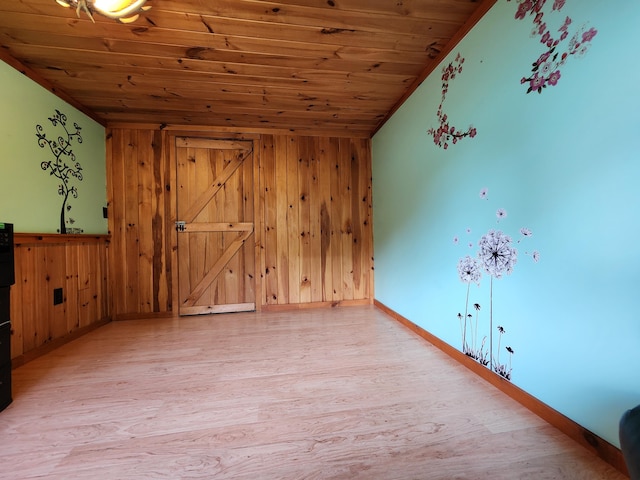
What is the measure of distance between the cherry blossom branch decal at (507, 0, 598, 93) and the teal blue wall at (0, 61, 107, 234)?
324 cm

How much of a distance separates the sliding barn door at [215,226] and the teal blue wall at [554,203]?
213 centimetres

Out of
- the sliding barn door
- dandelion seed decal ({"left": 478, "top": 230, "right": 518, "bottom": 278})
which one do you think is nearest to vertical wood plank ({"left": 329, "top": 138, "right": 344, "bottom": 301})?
the sliding barn door

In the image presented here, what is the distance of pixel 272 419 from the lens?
128 centimetres

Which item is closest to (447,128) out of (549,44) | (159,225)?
(549,44)

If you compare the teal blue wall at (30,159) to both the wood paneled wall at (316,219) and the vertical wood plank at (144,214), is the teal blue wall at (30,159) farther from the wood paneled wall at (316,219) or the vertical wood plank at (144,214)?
the wood paneled wall at (316,219)

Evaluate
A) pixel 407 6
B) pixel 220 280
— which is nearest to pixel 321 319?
pixel 220 280

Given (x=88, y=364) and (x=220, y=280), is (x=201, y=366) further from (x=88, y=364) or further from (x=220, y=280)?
(x=220, y=280)

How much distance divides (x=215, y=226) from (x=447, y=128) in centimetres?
255

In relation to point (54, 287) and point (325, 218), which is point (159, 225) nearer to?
point (54, 287)

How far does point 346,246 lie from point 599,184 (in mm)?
2472

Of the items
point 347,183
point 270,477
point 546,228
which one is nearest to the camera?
point 270,477

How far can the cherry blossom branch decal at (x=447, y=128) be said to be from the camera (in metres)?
1.79

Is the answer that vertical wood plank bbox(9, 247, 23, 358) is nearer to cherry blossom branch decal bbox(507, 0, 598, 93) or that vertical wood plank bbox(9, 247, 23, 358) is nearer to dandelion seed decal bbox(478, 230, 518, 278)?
dandelion seed decal bbox(478, 230, 518, 278)

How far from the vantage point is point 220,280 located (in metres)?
3.14
